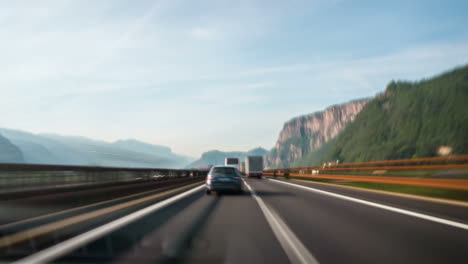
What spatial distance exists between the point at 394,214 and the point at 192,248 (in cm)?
650

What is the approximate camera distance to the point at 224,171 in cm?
2064

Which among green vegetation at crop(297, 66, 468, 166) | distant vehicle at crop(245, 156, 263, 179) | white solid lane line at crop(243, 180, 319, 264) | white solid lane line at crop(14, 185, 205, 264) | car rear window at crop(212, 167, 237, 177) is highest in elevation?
green vegetation at crop(297, 66, 468, 166)

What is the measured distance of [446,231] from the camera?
7875 mm

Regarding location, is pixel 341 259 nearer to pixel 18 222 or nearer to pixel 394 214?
pixel 394 214

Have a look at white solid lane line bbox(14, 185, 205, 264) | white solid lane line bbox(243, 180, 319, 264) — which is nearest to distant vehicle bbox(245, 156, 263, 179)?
white solid lane line bbox(243, 180, 319, 264)

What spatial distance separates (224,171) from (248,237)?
13266 mm

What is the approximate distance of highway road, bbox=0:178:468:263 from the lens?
226 inches

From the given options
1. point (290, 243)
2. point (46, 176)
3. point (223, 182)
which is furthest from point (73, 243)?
point (223, 182)

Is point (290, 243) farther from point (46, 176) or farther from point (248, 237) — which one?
point (46, 176)

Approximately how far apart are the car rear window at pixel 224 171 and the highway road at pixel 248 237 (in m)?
8.77

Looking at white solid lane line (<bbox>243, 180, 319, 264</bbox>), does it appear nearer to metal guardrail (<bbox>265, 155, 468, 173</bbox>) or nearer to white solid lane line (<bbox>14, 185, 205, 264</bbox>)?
white solid lane line (<bbox>14, 185, 205, 264</bbox>)

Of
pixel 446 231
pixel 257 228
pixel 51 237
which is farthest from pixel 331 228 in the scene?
pixel 51 237

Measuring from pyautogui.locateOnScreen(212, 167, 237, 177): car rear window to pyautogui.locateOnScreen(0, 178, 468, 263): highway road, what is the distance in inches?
345

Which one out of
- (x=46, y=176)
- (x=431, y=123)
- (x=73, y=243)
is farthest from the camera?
(x=431, y=123)
